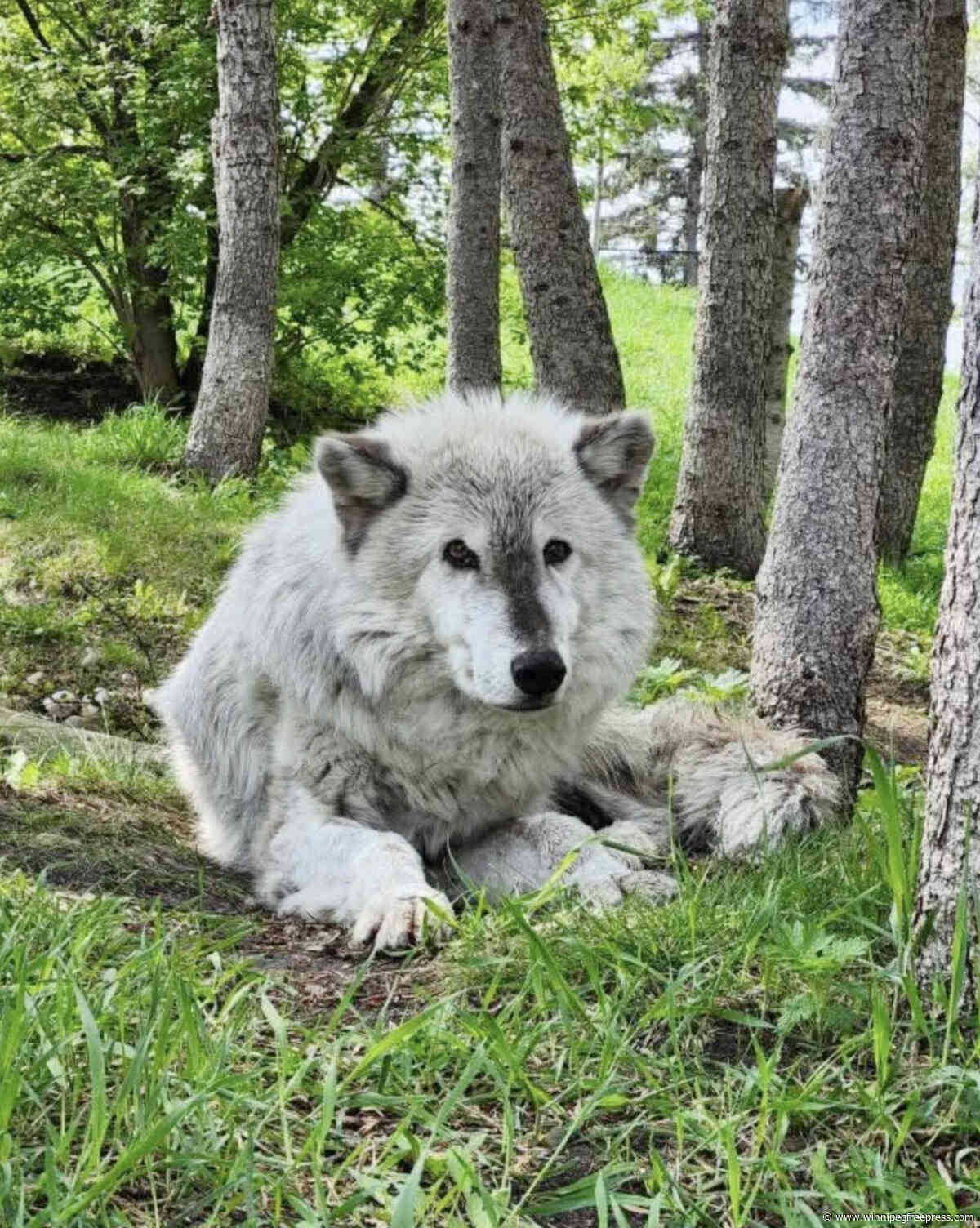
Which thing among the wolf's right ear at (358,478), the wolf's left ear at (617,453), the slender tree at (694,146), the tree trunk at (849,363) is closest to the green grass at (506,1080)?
the wolf's right ear at (358,478)

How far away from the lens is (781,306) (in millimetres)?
11531

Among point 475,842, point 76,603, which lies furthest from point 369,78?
point 475,842

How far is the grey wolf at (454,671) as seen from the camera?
4.19 meters

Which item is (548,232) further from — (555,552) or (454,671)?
(454,671)

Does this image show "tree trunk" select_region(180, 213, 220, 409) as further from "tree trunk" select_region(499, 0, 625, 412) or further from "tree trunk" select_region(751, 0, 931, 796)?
"tree trunk" select_region(751, 0, 931, 796)

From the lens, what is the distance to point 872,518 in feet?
16.5

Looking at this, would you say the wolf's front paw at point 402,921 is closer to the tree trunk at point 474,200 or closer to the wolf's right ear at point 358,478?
the wolf's right ear at point 358,478

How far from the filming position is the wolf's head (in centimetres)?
405

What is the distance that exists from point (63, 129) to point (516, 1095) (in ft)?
44.5

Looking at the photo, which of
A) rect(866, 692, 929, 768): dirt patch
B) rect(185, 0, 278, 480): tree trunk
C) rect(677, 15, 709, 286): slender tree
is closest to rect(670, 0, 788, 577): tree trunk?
rect(866, 692, 929, 768): dirt patch

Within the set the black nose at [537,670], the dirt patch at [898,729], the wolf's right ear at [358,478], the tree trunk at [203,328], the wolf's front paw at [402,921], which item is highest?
the tree trunk at [203,328]

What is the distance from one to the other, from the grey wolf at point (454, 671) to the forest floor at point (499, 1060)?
501mm

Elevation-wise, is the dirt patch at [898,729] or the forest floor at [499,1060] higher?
the forest floor at [499,1060]

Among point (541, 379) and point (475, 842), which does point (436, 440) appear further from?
point (541, 379)
